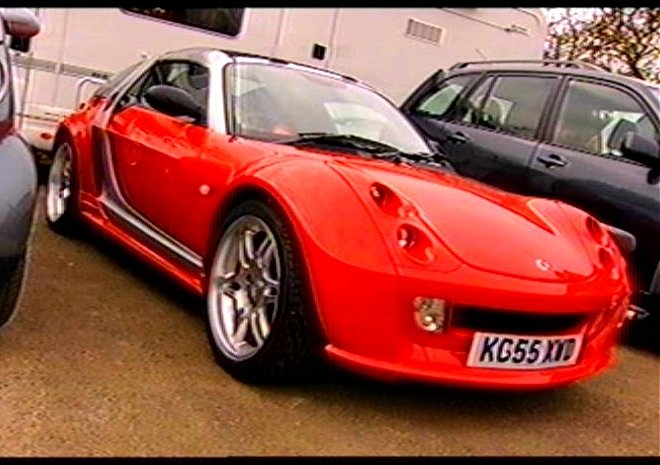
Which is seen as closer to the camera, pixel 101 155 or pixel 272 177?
pixel 272 177

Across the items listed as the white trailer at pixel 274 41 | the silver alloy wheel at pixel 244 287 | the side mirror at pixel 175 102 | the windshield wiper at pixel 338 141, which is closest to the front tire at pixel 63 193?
the white trailer at pixel 274 41

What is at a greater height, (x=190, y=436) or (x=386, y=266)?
(x=386, y=266)

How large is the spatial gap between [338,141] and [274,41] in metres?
3.57

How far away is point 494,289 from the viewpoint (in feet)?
8.79

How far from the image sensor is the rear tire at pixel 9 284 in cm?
272

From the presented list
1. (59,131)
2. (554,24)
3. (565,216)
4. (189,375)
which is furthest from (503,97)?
(554,24)

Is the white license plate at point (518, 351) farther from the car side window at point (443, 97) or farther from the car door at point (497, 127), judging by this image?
the car side window at point (443, 97)

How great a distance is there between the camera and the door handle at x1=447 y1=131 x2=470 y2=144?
5.40 metres

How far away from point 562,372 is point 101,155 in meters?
2.74

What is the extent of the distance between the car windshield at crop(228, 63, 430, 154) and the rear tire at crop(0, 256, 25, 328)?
116cm

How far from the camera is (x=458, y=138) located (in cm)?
545

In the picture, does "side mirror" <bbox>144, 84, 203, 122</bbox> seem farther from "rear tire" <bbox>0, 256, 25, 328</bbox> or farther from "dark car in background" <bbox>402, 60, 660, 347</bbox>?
"dark car in background" <bbox>402, 60, 660, 347</bbox>

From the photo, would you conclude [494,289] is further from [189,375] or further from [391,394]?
[189,375]

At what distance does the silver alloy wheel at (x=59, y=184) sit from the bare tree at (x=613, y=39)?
47.4ft
